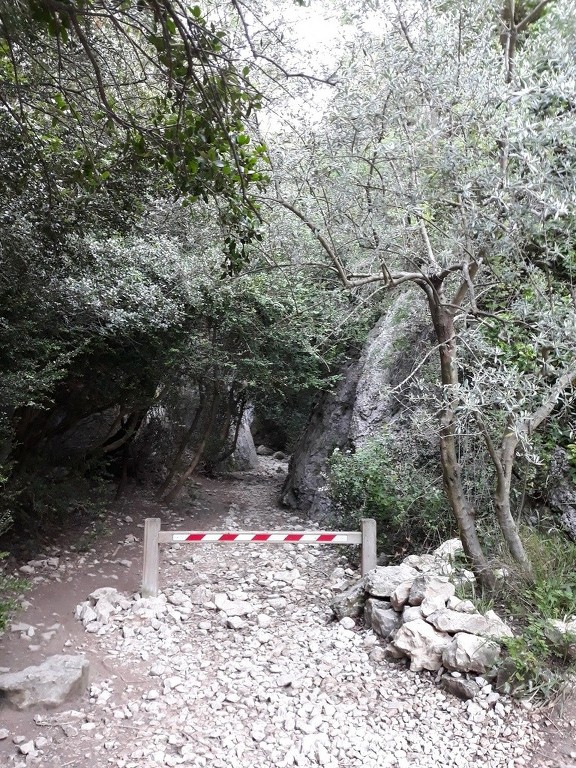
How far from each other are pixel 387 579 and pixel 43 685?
2544 millimetres

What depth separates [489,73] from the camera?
3258mm

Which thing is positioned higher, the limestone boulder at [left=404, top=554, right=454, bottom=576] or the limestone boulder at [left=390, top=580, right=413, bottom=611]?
the limestone boulder at [left=404, top=554, right=454, bottom=576]

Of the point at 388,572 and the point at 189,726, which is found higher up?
the point at 388,572

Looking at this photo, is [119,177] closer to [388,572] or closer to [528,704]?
[388,572]

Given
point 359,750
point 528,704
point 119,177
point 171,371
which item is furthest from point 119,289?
point 528,704

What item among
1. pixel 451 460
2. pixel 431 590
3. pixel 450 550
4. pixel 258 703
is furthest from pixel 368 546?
pixel 258 703

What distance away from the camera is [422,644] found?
156 inches

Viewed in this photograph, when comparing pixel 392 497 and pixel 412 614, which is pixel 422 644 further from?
pixel 392 497

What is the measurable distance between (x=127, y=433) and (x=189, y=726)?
526 cm

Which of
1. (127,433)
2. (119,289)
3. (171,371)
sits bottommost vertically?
(127,433)

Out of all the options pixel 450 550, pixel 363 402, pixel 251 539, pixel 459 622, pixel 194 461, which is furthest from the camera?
pixel 194 461

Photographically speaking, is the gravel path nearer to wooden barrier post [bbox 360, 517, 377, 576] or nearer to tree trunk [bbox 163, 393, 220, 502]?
wooden barrier post [bbox 360, 517, 377, 576]

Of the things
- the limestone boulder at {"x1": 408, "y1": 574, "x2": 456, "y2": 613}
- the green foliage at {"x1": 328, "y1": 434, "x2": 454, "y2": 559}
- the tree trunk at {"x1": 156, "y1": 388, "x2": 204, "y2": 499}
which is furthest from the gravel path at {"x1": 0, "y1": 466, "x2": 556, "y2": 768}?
the tree trunk at {"x1": 156, "y1": 388, "x2": 204, "y2": 499}

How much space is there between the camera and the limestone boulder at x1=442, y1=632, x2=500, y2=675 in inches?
143
